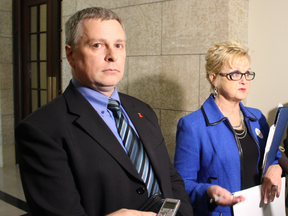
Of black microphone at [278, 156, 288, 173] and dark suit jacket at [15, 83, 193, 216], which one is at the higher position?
dark suit jacket at [15, 83, 193, 216]

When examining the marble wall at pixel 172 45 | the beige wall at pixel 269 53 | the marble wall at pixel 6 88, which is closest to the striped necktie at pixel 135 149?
the marble wall at pixel 172 45

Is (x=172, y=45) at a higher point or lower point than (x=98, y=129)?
higher

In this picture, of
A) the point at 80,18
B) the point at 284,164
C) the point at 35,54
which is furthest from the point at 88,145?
the point at 35,54

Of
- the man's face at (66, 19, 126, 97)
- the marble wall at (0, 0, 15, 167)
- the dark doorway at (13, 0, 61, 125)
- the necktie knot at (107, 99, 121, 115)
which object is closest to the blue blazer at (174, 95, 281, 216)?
the necktie knot at (107, 99, 121, 115)

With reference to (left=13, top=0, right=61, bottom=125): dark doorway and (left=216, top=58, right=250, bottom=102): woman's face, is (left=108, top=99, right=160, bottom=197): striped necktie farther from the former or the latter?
(left=13, top=0, right=61, bottom=125): dark doorway

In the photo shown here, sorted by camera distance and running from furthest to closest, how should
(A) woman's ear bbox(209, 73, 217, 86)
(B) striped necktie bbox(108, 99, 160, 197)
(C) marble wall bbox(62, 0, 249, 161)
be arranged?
(C) marble wall bbox(62, 0, 249, 161), (A) woman's ear bbox(209, 73, 217, 86), (B) striped necktie bbox(108, 99, 160, 197)

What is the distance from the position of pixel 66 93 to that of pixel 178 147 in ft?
3.14

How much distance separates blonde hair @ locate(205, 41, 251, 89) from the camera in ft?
6.50

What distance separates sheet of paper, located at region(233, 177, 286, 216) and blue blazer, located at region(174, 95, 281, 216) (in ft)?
0.62

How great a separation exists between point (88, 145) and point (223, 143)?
1049mm

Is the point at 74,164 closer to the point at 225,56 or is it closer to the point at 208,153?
the point at 208,153

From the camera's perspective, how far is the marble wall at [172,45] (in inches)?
116

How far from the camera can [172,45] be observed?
3256mm

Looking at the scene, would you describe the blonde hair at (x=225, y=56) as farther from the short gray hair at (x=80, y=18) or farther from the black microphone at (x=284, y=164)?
the short gray hair at (x=80, y=18)
